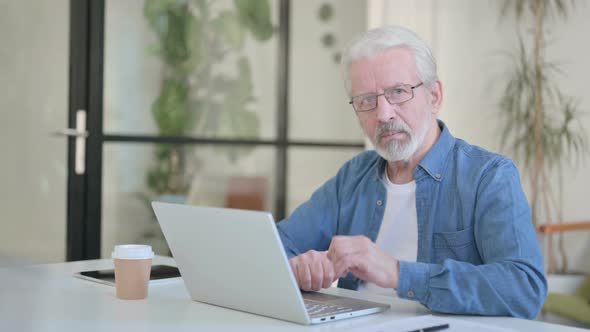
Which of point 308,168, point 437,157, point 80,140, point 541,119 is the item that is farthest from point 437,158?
point 308,168

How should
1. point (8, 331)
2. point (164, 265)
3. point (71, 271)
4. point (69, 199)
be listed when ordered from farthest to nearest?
point (69, 199) < point (164, 265) < point (71, 271) < point (8, 331)

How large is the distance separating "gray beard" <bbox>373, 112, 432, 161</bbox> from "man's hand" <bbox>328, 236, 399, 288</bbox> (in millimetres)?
453

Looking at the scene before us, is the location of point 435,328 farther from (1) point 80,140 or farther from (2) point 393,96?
(1) point 80,140

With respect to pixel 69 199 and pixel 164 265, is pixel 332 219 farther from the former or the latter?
pixel 69 199

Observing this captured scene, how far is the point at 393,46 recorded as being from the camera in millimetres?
1921

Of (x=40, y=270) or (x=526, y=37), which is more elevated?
(x=526, y=37)

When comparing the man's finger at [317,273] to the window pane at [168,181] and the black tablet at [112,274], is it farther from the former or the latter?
the window pane at [168,181]

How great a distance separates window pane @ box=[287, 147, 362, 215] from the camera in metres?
4.83

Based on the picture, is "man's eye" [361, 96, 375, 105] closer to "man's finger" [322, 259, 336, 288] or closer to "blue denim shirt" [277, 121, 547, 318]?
"blue denim shirt" [277, 121, 547, 318]

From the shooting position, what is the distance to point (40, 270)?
2.02 metres

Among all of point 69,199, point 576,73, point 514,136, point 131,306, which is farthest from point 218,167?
point 131,306

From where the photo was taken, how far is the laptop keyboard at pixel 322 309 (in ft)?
4.60

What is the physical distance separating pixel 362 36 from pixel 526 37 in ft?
10.5

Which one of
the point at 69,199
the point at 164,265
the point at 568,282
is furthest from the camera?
the point at 568,282
